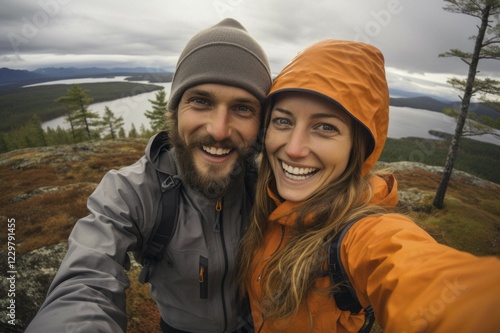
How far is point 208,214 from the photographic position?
7.86 feet

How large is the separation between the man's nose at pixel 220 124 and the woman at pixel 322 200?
42 cm

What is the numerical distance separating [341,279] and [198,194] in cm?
140

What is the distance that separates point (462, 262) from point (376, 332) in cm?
719

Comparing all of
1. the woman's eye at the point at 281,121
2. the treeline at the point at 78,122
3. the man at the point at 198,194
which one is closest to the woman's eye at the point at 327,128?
the woman's eye at the point at 281,121

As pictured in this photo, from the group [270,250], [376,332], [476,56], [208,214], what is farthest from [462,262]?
[476,56]

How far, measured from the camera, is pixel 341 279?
5.97 ft

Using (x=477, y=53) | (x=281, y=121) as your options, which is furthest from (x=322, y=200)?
A: (x=477, y=53)

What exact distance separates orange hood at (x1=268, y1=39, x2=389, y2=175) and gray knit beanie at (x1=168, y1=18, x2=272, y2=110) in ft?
1.64

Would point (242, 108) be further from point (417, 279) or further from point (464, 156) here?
point (464, 156)

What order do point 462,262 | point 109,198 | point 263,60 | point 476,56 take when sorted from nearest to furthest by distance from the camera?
point 462,262
point 109,198
point 263,60
point 476,56

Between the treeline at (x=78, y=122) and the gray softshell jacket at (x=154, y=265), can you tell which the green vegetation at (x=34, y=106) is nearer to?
the treeline at (x=78, y=122)

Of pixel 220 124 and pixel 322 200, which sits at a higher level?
pixel 220 124

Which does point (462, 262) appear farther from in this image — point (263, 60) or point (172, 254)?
point (263, 60)

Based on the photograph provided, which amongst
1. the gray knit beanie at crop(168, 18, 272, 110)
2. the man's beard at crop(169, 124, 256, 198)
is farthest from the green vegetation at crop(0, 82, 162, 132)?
the man's beard at crop(169, 124, 256, 198)
